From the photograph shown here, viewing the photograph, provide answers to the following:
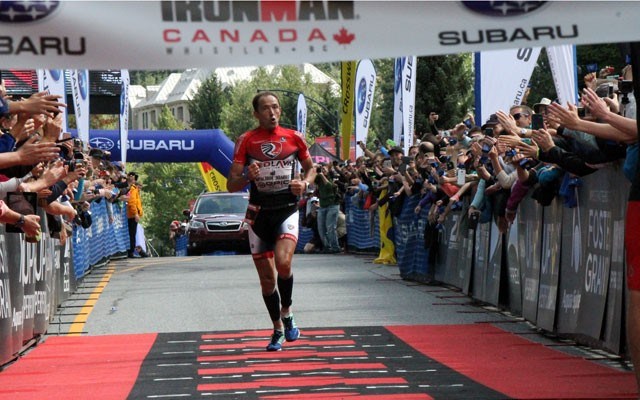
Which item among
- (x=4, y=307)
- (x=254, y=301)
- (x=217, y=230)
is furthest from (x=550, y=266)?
(x=217, y=230)

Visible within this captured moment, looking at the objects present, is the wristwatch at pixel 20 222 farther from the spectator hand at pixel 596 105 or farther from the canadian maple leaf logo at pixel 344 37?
the spectator hand at pixel 596 105

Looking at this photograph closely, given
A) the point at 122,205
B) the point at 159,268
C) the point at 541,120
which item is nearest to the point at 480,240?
the point at 541,120

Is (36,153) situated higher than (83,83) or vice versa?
(83,83)

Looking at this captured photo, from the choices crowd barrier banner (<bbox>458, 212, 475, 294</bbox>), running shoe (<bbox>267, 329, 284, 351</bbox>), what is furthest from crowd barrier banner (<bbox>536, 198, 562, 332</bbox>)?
crowd barrier banner (<bbox>458, 212, 475, 294</bbox>)

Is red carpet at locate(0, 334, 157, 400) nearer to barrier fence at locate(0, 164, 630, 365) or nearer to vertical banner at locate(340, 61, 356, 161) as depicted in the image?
barrier fence at locate(0, 164, 630, 365)

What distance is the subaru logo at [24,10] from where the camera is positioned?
6.14 m

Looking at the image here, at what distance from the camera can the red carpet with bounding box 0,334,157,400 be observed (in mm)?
9062

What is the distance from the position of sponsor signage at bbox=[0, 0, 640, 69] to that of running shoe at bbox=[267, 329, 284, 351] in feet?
16.9

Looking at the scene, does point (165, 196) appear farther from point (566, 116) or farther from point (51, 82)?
point (566, 116)

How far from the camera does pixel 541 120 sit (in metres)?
10.0

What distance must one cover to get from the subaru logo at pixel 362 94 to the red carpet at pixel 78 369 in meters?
17.4

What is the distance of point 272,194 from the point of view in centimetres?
1127

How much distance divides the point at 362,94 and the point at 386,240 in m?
5.95

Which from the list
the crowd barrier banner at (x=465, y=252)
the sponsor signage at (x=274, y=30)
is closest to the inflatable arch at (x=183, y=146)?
the crowd barrier banner at (x=465, y=252)
